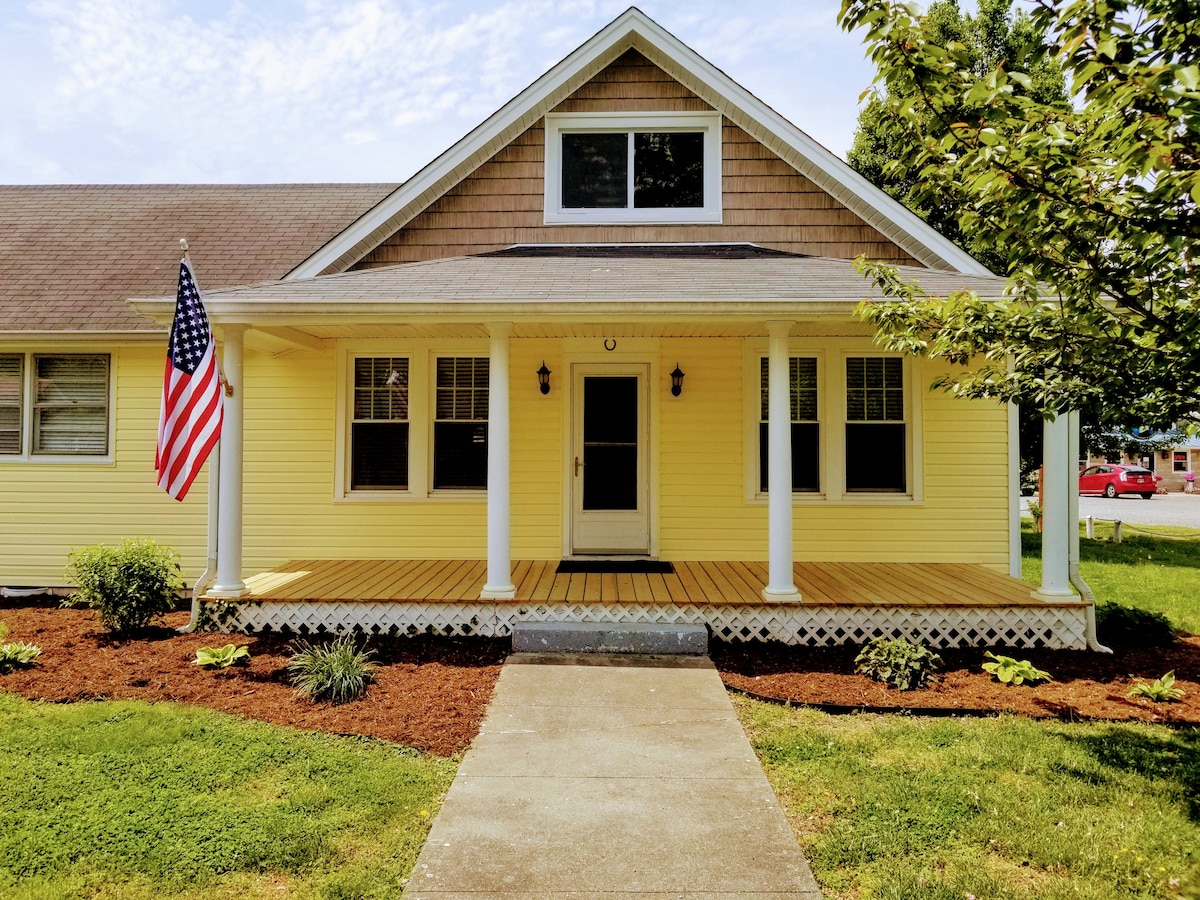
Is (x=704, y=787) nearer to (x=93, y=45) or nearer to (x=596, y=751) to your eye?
(x=596, y=751)

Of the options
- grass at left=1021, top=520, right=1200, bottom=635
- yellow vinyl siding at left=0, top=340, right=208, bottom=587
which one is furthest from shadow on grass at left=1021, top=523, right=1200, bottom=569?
yellow vinyl siding at left=0, top=340, right=208, bottom=587

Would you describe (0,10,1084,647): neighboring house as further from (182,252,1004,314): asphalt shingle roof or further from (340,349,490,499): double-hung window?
(182,252,1004,314): asphalt shingle roof

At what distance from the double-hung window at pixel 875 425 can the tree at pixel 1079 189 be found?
11.6 ft

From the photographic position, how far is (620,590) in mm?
6754

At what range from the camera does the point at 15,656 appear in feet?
18.3

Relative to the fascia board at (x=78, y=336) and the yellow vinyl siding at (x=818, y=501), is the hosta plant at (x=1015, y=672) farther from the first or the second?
the fascia board at (x=78, y=336)

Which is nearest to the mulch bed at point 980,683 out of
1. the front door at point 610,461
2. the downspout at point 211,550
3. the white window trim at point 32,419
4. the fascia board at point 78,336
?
the front door at point 610,461

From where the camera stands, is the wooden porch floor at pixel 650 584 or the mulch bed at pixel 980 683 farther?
the wooden porch floor at pixel 650 584

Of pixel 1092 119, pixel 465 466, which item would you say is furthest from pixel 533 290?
pixel 1092 119

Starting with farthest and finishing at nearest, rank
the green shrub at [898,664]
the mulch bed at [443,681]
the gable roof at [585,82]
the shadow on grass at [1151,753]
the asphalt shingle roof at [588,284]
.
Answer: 1. the gable roof at [585,82]
2. the asphalt shingle roof at [588,284]
3. the green shrub at [898,664]
4. the mulch bed at [443,681]
5. the shadow on grass at [1151,753]

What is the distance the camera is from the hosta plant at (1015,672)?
5523 mm

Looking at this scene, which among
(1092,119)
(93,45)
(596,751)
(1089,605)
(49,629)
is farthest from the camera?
(93,45)

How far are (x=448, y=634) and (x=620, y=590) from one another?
1626mm

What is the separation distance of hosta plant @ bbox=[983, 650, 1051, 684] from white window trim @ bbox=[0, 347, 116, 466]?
938cm
